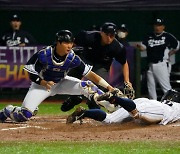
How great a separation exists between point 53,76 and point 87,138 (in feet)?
4.72

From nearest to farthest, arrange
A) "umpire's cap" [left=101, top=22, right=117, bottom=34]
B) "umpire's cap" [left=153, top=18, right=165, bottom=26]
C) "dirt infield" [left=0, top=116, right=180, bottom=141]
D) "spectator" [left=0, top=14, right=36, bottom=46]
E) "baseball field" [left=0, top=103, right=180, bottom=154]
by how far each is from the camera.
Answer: "baseball field" [left=0, top=103, right=180, bottom=154]
"dirt infield" [left=0, top=116, right=180, bottom=141]
"umpire's cap" [left=101, top=22, right=117, bottom=34]
"umpire's cap" [left=153, top=18, right=165, bottom=26]
"spectator" [left=0, top=14, right=36, bottom=46]

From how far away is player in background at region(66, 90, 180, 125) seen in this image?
7816mm

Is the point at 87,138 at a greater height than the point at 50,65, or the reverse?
the point at 50,65

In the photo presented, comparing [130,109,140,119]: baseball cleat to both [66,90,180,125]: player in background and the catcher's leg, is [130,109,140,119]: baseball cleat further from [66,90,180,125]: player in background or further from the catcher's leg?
the catcher's leg

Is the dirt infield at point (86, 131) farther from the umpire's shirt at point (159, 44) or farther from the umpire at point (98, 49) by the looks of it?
the umpire's shirt at point (159, 44)

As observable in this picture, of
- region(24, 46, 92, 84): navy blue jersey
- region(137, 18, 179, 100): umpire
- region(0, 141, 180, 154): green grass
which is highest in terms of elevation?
region(24, 46, 92, 84): navy blue jersey

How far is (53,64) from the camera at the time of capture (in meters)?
8.16

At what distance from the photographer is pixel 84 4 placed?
46.8 ft

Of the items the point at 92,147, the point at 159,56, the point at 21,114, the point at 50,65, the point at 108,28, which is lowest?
the point at 159,56

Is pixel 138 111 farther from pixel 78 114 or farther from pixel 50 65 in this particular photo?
pixel 50 65

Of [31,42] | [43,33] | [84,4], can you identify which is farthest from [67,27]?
[31,42]

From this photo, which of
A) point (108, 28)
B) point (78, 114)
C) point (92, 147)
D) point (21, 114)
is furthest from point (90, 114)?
point (108, 28)

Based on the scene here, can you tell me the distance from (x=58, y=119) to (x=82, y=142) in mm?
2630

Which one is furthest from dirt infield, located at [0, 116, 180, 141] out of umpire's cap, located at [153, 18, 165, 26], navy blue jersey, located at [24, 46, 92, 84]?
umpire's cap, located at [153, 18, 165, 26]
